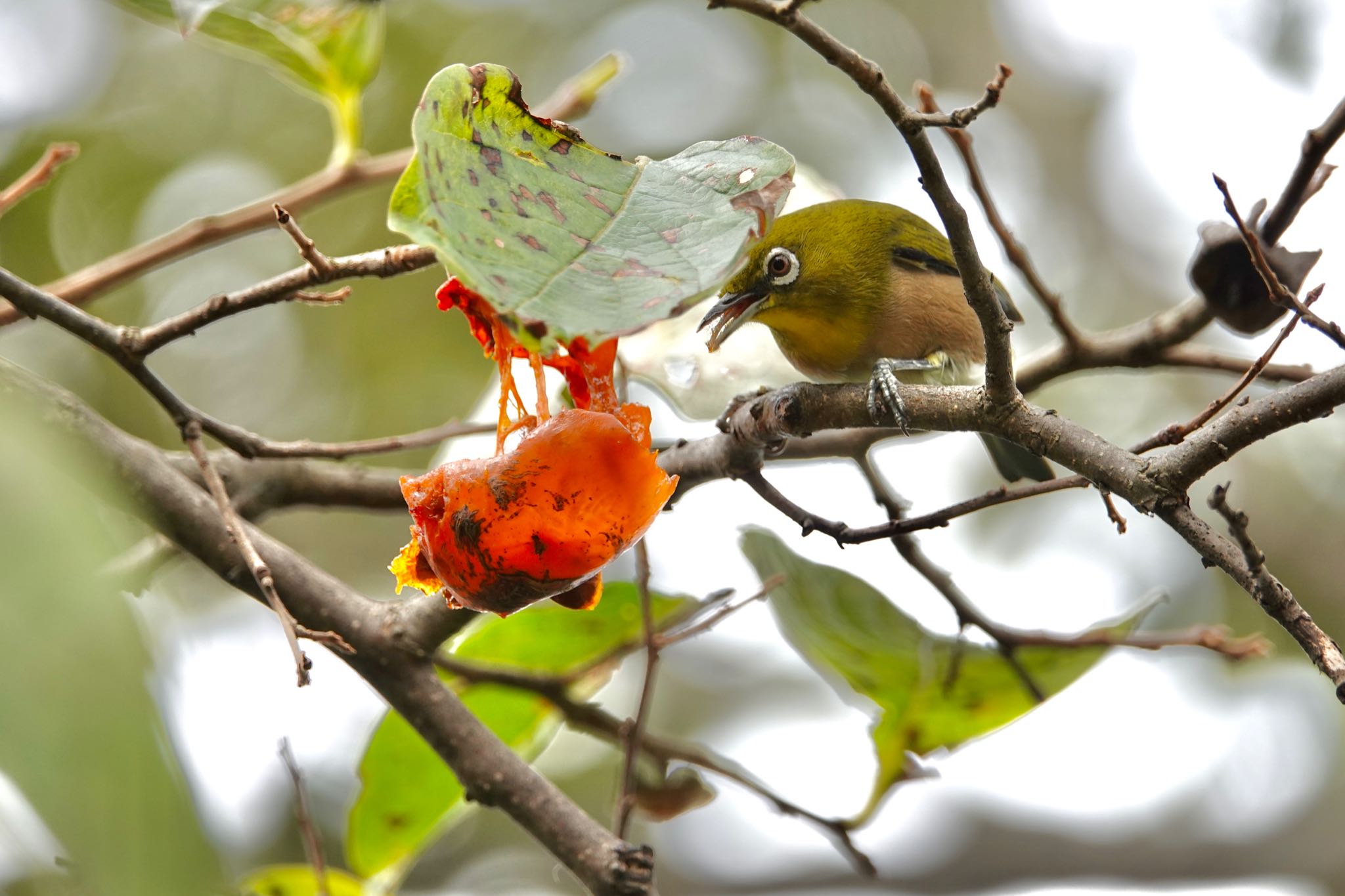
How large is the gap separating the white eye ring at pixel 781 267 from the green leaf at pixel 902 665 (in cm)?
98

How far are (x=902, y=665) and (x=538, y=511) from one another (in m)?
1.42

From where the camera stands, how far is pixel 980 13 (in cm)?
887

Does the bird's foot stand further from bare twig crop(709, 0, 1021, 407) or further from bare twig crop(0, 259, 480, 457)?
bare twig crop(0, 259, 480, 457)

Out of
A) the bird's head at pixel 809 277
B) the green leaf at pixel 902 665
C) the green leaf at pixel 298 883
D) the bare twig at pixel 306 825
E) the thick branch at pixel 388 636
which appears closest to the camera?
the thick branch at pixel 388 636

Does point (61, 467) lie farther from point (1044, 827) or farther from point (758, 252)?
point (1044, 827)

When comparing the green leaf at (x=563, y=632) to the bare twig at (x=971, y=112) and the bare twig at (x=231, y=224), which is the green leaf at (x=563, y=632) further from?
the bare twig at (x=971, y=112)

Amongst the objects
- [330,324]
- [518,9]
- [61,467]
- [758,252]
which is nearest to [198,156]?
[330,324]

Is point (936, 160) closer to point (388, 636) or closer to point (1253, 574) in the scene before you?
point (1253, 574)

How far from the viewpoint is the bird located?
3.31 meters

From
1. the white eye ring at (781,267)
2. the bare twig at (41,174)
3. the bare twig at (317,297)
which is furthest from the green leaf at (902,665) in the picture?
the bare twig at (41,174)

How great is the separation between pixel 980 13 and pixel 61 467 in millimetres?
9291

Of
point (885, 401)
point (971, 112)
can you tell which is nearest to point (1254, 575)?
point (971, 112)

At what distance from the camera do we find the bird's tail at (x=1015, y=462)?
3.55 m

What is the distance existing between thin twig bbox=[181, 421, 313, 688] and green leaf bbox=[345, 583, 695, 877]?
937mm
